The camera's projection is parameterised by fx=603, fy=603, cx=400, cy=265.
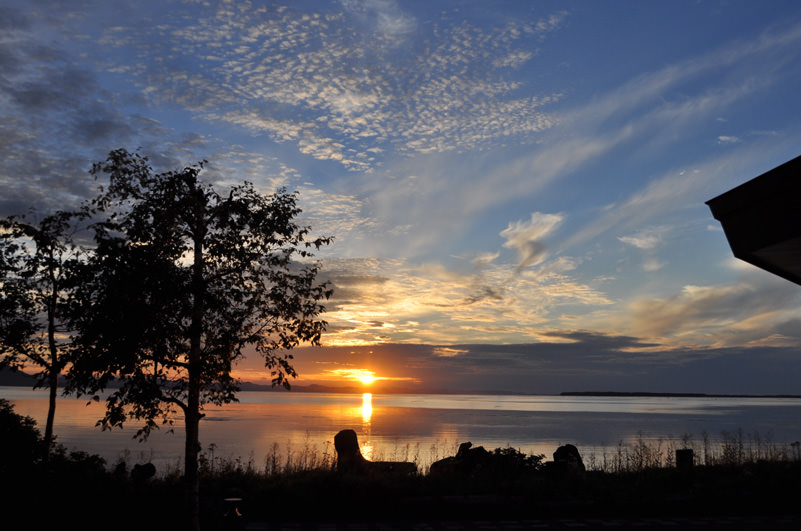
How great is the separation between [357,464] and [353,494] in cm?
404

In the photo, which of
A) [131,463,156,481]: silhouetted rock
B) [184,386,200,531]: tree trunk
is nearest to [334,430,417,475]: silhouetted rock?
[131,463,156,481]: silhouetted rock

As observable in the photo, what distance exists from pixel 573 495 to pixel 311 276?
8785mm

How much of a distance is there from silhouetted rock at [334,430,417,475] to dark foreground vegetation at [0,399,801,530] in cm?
115

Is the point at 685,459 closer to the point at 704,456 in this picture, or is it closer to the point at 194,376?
the point at 704,456

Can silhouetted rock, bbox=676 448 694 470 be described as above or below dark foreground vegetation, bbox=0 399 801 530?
above

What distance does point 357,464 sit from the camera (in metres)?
18.7

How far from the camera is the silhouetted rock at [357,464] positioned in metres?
17.6

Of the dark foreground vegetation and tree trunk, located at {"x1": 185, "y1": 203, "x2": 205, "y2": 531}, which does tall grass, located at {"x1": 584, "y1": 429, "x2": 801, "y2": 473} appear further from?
tree trunk, located at {"x1": 185, "y1": 203, "x2": 205, "y2": 531}

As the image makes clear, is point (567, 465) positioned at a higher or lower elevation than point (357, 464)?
higher

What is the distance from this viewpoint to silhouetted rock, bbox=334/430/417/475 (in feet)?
57.7

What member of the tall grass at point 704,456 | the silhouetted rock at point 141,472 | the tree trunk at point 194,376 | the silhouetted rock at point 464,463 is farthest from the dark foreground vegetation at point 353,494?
the tall grass at point 704,456

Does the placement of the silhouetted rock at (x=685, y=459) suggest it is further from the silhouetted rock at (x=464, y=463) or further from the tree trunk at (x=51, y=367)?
the tree trunk at (x=51, y=367)

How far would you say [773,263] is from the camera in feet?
11.9

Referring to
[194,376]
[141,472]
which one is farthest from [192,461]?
[141,472]
